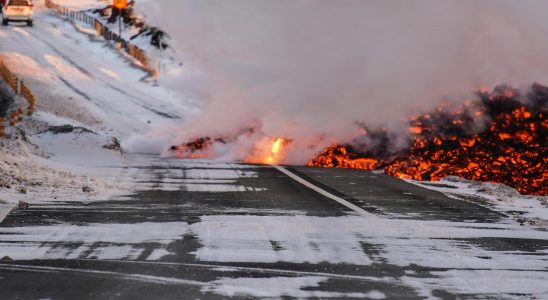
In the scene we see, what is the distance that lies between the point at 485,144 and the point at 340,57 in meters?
4.52

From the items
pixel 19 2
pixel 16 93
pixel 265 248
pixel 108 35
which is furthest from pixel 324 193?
pixel 19 2

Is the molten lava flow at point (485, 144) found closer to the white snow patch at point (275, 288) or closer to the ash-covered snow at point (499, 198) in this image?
the ash-covered snow at point (499, 198)

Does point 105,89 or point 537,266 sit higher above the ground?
point 105,89

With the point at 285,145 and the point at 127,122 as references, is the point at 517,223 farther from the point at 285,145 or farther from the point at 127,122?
the point at 127,122

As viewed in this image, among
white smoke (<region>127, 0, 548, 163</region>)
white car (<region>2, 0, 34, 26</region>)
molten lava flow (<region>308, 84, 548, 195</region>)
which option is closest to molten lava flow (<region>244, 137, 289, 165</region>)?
white smoke (<region>127, 0, 548, 163</region>)

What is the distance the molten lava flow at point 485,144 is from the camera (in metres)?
15.1

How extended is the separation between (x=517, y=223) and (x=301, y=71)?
10.7m

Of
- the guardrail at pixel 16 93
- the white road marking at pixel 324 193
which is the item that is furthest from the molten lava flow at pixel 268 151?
the guardrail at pixel 16 93

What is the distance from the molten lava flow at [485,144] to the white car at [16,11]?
47419mm

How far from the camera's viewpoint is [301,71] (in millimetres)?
19328

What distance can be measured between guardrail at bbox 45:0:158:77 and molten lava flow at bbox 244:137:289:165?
3028cm

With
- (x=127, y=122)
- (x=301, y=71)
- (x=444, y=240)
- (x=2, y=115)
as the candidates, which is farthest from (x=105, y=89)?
(x=444, y=240)

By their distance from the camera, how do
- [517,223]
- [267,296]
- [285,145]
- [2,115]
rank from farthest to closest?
[2,115] → [285,145] → [517,223] → [267,296]

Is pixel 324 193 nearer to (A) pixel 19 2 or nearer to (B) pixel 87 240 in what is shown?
(B) pixel 87 240
